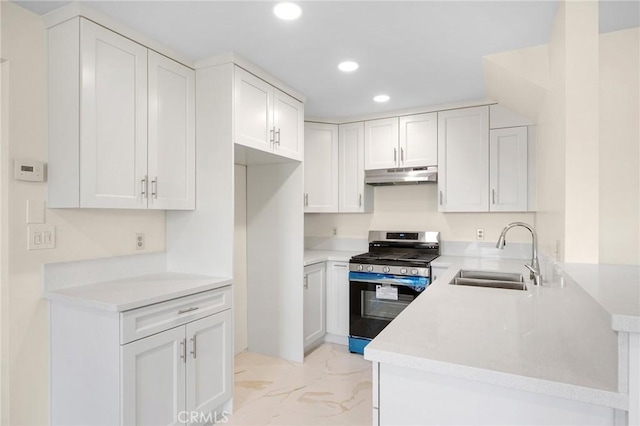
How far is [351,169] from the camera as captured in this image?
149 inches

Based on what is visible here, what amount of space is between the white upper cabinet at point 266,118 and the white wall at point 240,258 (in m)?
0.62

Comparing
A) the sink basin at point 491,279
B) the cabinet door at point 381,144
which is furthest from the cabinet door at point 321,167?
the sink basin at point 491,279

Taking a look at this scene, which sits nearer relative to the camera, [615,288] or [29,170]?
[615,288]

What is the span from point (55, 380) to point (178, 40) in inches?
78.2

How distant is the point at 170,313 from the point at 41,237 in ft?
2.49

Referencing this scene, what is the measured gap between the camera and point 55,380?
1.90m

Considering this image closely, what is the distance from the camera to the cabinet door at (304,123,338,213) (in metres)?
3.75

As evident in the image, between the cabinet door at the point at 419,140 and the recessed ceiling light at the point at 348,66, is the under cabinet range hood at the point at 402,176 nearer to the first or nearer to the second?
the cabinet door at the point at 419,140

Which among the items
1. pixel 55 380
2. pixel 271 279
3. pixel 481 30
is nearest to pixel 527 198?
pixel 481 30

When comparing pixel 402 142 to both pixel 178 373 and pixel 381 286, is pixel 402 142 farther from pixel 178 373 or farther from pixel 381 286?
pixel 178 373

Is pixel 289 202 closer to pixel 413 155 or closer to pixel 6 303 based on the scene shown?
pixel 413 155

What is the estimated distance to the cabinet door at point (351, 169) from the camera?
3.74 metres

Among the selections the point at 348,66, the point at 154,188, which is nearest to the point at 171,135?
the point at 154,188

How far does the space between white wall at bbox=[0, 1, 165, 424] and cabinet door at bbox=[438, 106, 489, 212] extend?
9.53ft
